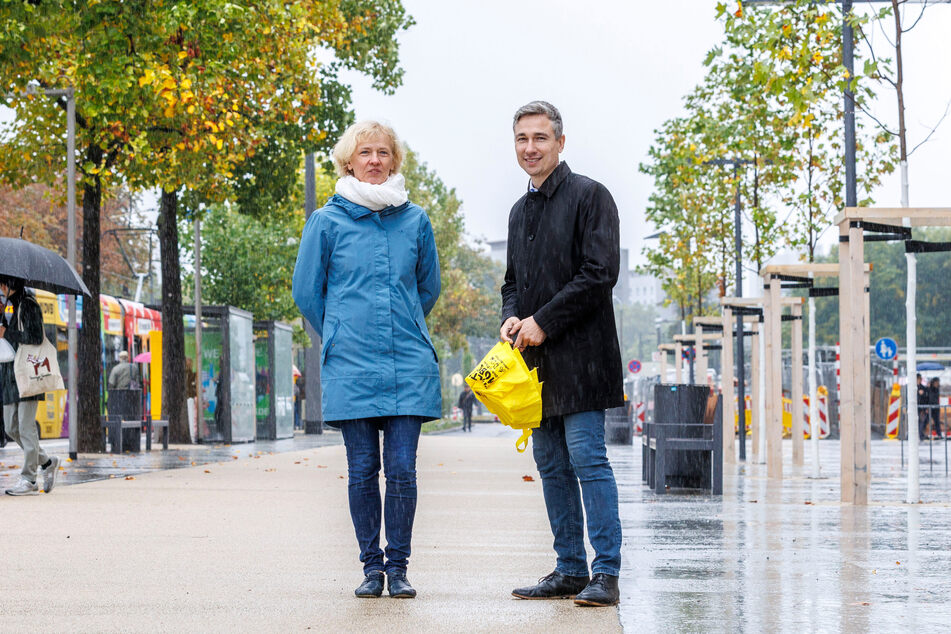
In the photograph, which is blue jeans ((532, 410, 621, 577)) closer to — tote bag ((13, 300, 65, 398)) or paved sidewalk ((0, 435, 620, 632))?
paved sidewalk ((0, 435, 620, 632))

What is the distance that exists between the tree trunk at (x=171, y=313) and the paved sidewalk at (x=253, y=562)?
1266cm

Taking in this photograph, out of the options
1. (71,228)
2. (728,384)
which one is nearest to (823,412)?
(728,384)

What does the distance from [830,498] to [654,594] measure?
7.47 metres

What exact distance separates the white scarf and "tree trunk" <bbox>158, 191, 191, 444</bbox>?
2029cm

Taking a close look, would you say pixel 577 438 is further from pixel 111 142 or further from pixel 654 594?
pixel 111 142

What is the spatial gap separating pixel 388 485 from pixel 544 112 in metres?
1.68

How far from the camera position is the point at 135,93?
18.5m

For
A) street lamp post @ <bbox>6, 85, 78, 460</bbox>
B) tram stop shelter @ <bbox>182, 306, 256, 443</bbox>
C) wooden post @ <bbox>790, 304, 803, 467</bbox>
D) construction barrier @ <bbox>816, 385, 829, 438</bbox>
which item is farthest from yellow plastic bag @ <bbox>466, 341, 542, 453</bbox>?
construction barrier @ <bbox>816, 385, 829, 438</bbox>

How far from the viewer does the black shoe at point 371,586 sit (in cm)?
613

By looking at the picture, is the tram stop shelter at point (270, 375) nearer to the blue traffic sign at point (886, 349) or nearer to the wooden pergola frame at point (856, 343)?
the blue traffic sign at point (886, 349)

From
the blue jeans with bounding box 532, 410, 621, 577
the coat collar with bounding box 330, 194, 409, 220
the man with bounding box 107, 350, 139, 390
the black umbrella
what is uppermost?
the black umbrella

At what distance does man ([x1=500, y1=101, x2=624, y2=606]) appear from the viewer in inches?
234

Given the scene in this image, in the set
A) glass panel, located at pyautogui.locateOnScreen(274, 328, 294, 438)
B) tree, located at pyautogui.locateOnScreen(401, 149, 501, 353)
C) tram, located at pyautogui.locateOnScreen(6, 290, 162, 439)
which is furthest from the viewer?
tree, located at pyautogui.locateOnScreen(401, 149, 501, 353)

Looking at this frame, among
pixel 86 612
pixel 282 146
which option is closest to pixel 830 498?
pixel 86 612
